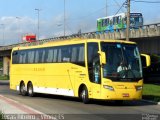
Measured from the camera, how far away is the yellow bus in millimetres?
21328

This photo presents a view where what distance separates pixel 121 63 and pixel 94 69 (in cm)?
131

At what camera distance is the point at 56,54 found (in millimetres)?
26000

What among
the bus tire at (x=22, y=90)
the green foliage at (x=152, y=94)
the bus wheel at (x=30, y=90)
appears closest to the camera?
the green foliage at (x=152, y=94)

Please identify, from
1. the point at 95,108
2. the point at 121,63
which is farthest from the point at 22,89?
the point at 95,108

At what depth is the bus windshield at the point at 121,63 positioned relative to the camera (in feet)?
70.1

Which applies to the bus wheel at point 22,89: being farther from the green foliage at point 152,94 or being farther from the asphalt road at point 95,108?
the green foliage at point 152,94

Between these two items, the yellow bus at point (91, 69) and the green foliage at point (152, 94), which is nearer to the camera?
the yellow bus at point (91, 69)

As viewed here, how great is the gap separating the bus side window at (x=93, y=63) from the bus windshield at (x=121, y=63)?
445mm

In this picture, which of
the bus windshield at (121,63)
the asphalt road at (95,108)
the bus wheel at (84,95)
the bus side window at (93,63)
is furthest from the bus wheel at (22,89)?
the bus windshield at (121,63)

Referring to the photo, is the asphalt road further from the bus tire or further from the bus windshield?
the bus tire

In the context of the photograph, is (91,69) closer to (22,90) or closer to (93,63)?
(93,63)

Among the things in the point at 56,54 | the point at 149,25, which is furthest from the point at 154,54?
the point at 56,54

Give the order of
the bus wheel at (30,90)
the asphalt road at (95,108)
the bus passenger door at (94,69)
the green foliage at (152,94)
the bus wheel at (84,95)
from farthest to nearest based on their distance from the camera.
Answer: the bus wheel at (30,90)
the green foliage at (152,94)
the bus wheel at (84,95)
the bus passenger door at (94,69)
the asphalt road at (95,108)

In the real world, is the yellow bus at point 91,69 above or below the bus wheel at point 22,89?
above
